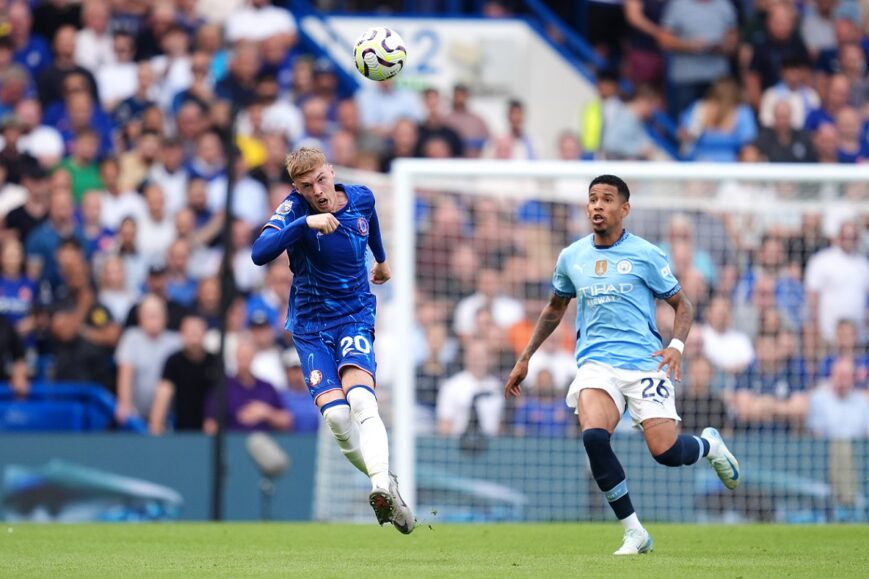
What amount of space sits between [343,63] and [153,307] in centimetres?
630

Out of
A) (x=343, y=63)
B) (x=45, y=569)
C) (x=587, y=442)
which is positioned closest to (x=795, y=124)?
(x=343, y=63)

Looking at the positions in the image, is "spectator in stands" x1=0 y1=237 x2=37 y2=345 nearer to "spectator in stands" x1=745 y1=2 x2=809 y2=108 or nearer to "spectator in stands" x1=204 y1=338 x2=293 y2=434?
"spectator in stands" x1=204 y1=338 x2=293 y2=434

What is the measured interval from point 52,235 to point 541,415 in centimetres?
580

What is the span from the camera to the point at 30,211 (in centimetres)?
1883

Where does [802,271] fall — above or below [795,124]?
below

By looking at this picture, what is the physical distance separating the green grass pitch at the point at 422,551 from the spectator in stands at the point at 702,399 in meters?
2.12

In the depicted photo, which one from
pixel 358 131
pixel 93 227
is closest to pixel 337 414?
pixel 93 227

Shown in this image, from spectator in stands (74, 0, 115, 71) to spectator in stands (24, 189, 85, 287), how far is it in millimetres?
3274

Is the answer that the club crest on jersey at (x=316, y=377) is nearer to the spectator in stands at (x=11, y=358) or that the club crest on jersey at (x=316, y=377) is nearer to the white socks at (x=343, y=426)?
the white socks at (x=343, y=426)

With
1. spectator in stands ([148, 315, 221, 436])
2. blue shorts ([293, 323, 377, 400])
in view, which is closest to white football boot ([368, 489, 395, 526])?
blue shorts ([293, 323, 377, 400])

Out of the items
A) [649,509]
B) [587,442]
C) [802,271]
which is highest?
[802,271]

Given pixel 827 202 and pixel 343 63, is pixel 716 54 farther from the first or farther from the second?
pixel 827 202

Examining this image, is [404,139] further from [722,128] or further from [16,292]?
[16,292]

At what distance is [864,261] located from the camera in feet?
55.4
